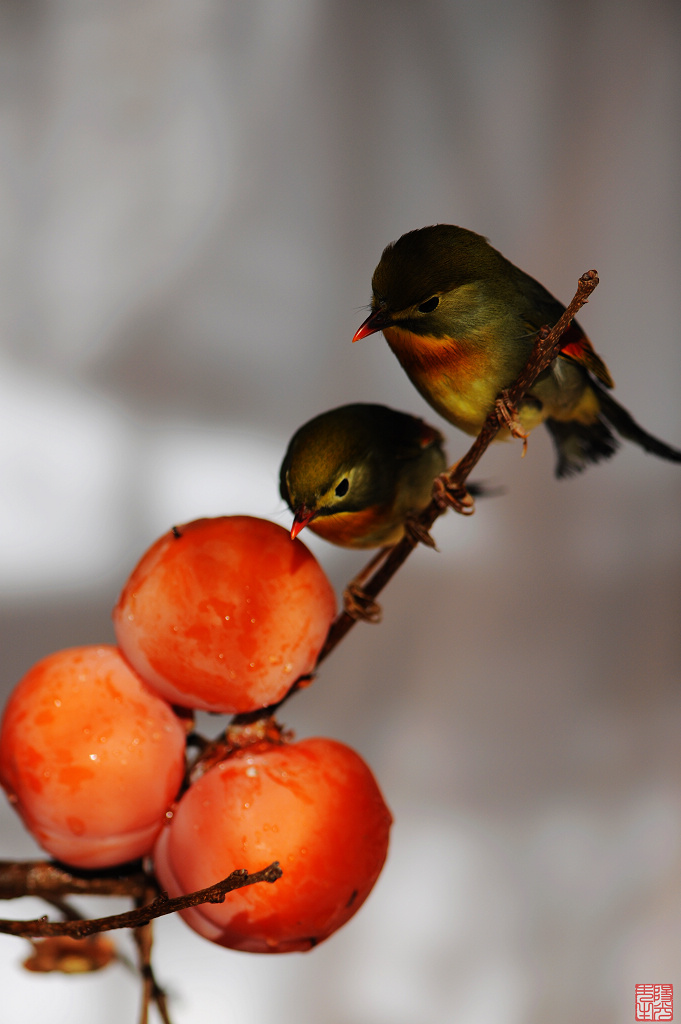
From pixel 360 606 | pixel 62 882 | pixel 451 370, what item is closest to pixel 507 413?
pixel 451 370

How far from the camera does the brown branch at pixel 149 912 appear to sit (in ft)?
0.88

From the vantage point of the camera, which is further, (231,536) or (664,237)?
(664,237)

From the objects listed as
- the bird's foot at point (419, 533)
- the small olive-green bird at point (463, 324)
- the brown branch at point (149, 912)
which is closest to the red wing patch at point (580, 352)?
the small olive-green bird at point (463, 324)

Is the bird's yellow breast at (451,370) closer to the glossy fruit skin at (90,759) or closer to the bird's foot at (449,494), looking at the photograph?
the bird's foot at (449,494)

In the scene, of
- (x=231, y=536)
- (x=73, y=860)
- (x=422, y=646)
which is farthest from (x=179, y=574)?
(x=422, y=646)

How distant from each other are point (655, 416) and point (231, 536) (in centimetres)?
45

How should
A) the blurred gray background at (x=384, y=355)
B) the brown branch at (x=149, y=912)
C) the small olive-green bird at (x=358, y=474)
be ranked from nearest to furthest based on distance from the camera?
the brown branch at (x=149, y=912), the small olive-green bird at (x=358, y=474), the blurred gray background at (x=384, y=355)

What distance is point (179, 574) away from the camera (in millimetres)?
347

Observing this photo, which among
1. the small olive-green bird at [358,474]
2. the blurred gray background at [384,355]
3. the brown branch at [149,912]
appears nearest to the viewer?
the brown branch at [149,912]

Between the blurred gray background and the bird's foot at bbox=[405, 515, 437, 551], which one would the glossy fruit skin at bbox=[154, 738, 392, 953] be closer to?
A: the bird's foot at bbox=[405, 515, 437, 551]

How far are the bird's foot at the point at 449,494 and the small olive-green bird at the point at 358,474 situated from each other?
0.13ft

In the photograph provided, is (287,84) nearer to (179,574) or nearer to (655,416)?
(655,416)

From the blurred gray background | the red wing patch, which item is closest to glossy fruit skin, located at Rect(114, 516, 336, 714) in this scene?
the red wing patch

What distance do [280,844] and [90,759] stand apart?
0.08m
